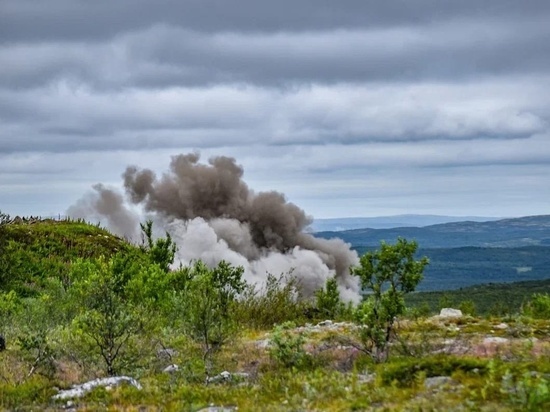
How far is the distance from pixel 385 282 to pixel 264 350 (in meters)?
6.81

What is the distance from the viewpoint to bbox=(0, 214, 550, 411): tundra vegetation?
1266 cm

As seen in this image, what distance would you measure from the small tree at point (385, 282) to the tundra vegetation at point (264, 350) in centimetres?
4

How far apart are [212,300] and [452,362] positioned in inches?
376

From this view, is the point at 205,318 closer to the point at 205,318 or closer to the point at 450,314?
the point at 205,318

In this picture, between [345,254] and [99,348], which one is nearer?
[99,348]

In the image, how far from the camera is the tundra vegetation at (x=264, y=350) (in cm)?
1266

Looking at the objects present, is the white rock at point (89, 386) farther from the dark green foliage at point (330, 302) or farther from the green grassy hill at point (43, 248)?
the green grassy hill at point (43, 248)

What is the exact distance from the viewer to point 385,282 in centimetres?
2094

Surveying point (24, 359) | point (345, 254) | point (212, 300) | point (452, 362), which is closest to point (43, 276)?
point (24, 359)

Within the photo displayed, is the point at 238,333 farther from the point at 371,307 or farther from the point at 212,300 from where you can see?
the point at 371,307

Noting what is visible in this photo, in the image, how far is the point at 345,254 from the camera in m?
192

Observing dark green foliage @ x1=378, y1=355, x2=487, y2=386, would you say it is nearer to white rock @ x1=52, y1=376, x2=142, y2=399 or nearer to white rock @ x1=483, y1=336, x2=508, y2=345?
white rock @ x1=52, y1=376, x2=142, y2=399

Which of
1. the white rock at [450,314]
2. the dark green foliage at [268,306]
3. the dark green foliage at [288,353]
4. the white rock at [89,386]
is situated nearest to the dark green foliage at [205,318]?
the dark green foliage at [288,353]

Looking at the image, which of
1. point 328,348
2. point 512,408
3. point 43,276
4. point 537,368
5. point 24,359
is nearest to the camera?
point 512,408
